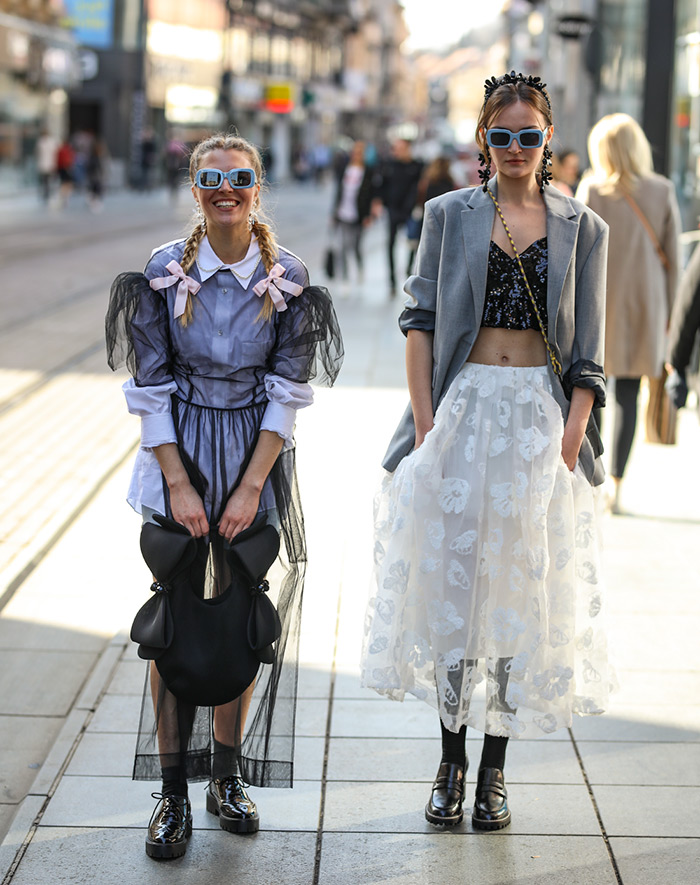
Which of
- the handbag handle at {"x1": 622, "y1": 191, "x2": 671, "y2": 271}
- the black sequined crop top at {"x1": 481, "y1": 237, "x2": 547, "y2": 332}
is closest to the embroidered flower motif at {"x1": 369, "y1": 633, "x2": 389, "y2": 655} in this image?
the black sequined crop top at {"x1": 481, "y1": 237, "x2": 547, "y2": 332}

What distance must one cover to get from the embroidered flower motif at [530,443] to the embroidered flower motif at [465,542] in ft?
0.80

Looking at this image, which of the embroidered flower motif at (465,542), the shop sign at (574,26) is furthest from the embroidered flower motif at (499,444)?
the shop sign at (574,26)

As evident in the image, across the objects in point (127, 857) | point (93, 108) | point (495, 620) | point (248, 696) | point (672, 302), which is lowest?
point (127, 857)

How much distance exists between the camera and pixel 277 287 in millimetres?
3383

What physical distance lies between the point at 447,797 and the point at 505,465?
3.07 ft

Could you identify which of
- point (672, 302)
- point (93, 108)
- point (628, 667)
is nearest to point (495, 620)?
point (628, 667)

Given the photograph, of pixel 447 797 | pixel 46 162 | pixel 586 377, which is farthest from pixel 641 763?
pixel 46 162

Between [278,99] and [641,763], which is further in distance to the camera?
[278,99]

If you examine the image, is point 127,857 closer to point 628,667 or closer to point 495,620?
point 495,620

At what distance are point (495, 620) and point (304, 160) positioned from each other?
202 ft

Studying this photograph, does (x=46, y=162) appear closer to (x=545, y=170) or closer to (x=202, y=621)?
(x=545, y=170)

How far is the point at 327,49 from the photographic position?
86.6 m

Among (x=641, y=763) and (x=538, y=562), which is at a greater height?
(x=538, y=562)

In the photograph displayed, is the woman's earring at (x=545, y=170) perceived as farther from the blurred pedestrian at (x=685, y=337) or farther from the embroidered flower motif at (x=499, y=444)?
the blurred pedestrian at (x=685, y=337)
